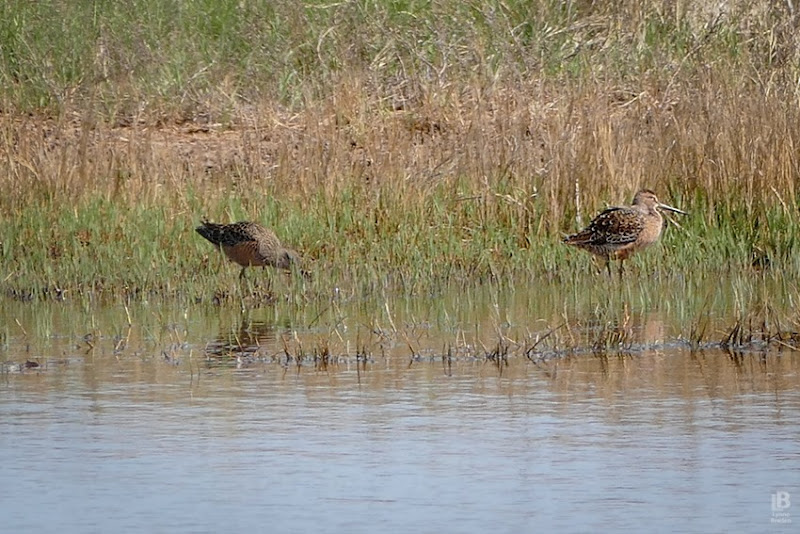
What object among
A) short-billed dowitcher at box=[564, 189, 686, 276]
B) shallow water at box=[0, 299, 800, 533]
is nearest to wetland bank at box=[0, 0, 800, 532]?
shallow water at box=[0, 299, 800, 533]

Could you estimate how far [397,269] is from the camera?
10.1 meters

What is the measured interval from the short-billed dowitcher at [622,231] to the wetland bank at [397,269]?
0.17m

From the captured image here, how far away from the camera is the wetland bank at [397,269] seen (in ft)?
18.6

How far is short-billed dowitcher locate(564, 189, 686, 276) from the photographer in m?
10.1

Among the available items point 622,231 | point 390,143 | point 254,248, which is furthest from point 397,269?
point 390,143

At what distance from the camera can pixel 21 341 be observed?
835cm

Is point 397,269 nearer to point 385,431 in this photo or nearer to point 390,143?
point 390,143

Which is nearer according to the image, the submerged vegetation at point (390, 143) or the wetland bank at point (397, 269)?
the wetland bank at point (397, 269)

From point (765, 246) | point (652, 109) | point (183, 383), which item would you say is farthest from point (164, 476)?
point (652, 109)

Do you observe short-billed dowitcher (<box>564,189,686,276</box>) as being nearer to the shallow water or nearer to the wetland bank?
the wetland bank

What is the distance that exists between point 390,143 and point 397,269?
2.35 m

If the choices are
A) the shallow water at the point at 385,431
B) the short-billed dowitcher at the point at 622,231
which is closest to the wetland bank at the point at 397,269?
the shallow water at the point at 385,431

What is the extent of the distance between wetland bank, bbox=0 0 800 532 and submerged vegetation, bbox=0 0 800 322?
3cm

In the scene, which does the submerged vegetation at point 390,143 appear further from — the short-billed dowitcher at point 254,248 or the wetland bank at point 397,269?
the short-billed dowitcher at point 254,248
